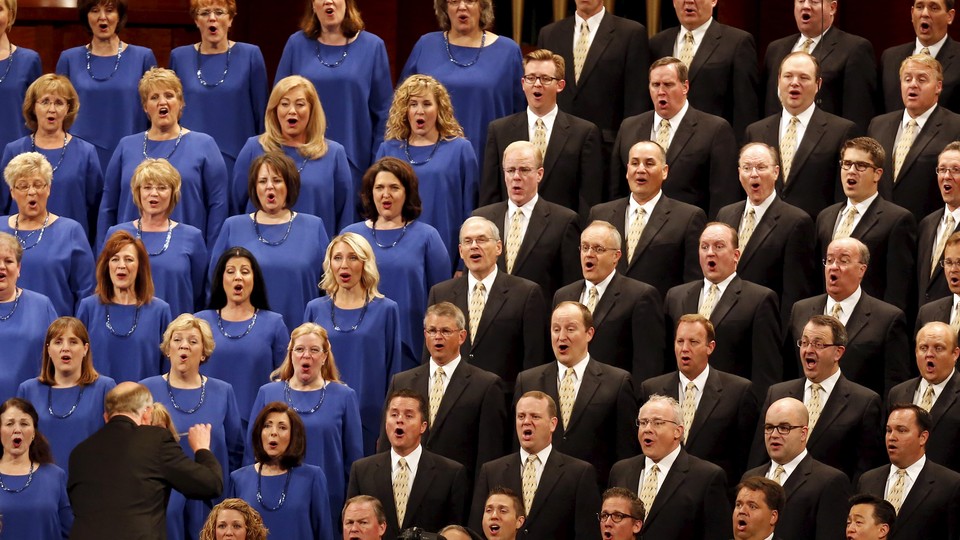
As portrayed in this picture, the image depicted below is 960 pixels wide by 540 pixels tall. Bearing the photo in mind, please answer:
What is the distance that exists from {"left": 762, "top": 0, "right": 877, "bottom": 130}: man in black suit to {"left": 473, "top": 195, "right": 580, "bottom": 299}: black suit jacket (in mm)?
1018

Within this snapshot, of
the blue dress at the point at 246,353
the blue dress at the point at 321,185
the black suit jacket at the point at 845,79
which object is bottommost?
the blue dress at the point at 246,353

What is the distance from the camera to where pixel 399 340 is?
7.12 metres

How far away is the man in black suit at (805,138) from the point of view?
7.37m

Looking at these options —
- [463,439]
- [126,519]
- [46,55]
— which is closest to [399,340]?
[463,439]

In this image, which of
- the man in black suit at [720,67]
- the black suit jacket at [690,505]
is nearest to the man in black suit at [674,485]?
the black suit jacket at [690,505]

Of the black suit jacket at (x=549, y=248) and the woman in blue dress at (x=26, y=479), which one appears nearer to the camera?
the woman in blue dress at (x=26, y=479)

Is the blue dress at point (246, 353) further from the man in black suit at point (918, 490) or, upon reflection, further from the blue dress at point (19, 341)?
the man in black suit at point (918, 490)

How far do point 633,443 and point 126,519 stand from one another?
172 centimetres

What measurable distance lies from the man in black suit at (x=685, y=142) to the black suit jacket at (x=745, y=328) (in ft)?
1.87

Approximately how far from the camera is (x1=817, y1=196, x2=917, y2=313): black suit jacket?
7.09m

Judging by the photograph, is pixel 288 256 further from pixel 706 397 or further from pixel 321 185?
pixel 706 397

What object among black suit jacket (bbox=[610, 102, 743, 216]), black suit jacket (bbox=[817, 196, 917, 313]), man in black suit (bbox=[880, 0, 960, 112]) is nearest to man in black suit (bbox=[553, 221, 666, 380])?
black suit jacket (bbox=[610, 102, 743, 216])

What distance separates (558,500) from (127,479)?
55.1 inches

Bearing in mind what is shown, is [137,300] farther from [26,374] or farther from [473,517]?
[473,517]
